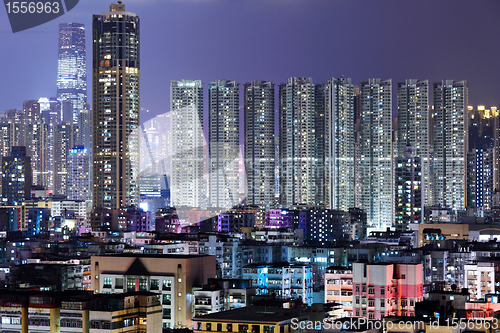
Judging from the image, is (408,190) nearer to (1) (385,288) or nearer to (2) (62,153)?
(1) (385,288)

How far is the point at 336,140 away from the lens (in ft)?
Result: 112

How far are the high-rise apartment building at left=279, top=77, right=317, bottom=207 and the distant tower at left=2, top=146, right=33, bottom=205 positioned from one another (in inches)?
365

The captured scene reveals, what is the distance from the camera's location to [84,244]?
21047 mm

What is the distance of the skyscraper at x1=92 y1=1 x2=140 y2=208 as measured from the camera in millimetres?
31875

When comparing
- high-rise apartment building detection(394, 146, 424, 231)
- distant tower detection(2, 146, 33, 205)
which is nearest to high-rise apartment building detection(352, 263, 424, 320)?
high-rise apartment building detection(394, 146, 424, 231)

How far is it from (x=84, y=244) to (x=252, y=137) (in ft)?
46.9

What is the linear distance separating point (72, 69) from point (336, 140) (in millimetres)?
13839

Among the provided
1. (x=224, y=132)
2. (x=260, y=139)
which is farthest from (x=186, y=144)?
(x=260, y=139)

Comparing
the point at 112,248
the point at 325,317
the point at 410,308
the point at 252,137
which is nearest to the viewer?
the point at 325,317

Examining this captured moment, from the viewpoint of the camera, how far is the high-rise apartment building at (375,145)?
107 ft

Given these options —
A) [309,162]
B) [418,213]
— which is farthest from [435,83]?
[418,213]

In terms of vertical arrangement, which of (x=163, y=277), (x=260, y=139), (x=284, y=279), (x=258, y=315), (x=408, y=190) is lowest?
(x=284, y=279)

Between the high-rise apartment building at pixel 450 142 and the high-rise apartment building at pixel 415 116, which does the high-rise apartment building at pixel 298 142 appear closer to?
the high-rise apartment building at pixel 415 116

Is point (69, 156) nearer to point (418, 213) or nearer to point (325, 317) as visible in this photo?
point (418, 213)
